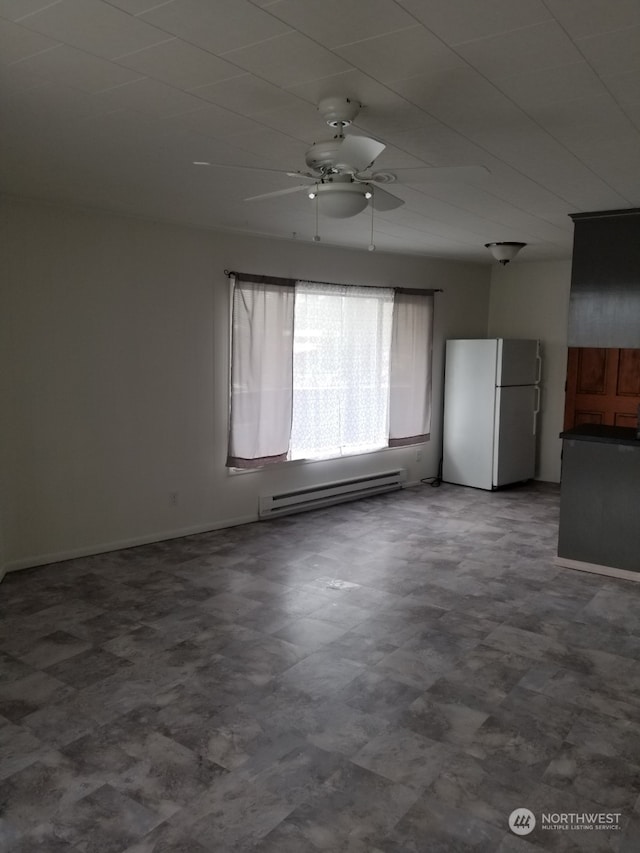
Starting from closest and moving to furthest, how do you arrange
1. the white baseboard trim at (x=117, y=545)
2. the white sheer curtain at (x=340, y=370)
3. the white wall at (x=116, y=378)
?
the white wall at (x=116, y=378) < the white baseboard trim at (x=117, y=545) < the white sheer curtain at (x=340, y=370)

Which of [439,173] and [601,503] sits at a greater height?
[439,173]

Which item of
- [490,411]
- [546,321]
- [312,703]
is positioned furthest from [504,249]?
[312,703]

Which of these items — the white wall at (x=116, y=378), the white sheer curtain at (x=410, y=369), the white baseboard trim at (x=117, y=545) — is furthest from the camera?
the white sheer curtain at (x=410, y=369)

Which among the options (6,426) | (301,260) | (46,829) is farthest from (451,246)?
(46,829)

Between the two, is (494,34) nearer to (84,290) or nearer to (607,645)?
(607,645)

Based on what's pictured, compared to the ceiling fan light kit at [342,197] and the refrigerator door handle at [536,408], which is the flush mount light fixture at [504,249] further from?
the ceiling fan light kit at [342,197]

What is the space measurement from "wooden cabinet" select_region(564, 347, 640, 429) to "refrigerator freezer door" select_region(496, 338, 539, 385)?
0.37 m

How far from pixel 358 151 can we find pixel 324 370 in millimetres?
3674

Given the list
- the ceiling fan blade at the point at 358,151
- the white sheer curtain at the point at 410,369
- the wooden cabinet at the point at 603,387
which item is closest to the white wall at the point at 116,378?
the white sheer curtain at the point at 410,369

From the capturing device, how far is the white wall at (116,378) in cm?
415

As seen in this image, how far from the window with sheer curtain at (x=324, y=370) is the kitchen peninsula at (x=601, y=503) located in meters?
2.22

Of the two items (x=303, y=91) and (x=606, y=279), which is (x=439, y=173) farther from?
(x=606, y=279)

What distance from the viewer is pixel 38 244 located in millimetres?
4133

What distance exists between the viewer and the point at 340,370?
602 centimetres
